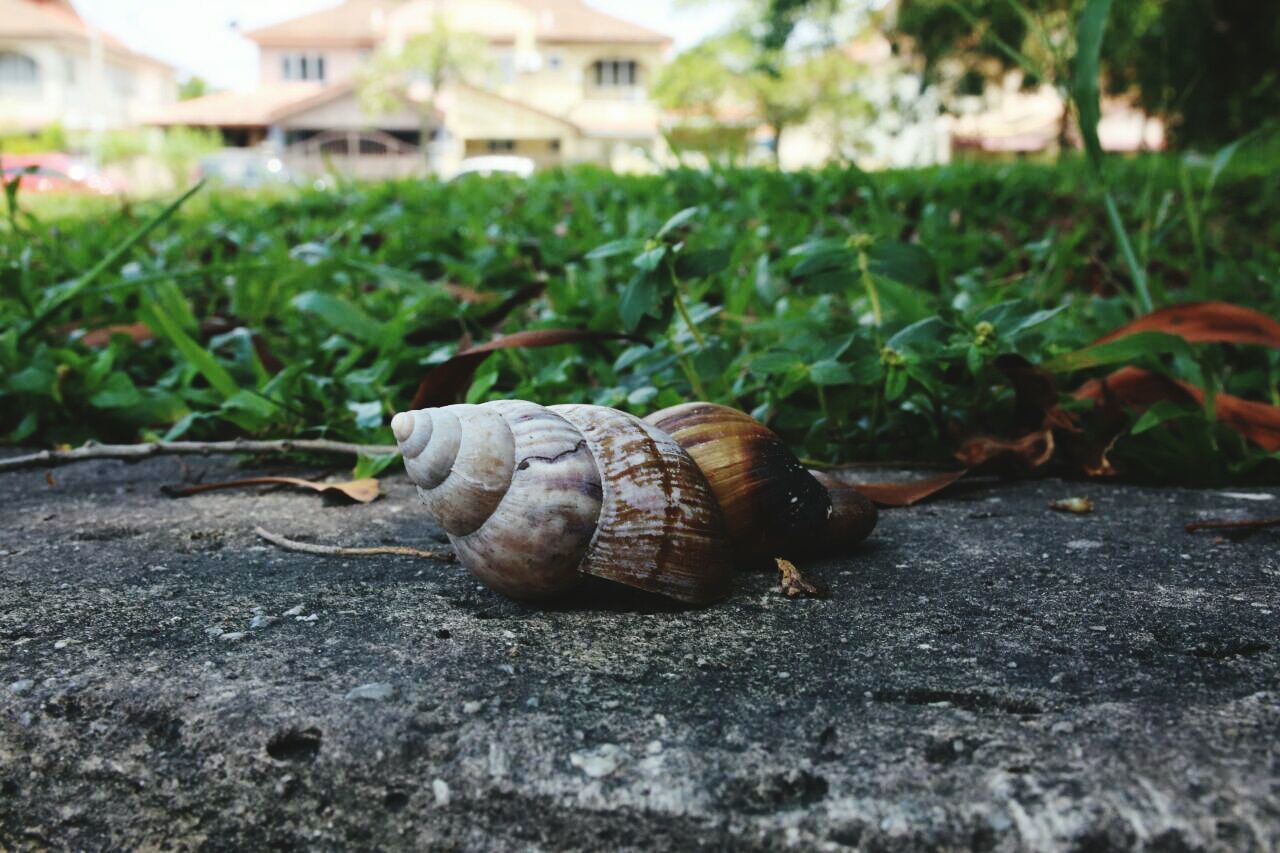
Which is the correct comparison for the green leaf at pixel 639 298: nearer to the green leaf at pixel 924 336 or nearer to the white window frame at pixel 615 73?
the green leaf at pixel 924 336

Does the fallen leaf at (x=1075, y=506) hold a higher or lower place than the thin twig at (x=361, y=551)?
higher

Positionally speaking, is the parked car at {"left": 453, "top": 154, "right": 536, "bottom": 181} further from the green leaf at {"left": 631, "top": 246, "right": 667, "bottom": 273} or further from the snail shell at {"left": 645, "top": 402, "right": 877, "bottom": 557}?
the snail shell at {"left": 645, "top": 402, "right": 877, "bottom": 557}

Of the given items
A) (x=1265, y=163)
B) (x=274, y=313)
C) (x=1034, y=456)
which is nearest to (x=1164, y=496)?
(x=1034, y=456)

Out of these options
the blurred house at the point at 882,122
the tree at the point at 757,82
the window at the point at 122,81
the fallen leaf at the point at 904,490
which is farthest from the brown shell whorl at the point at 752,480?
the window at the point at 122,81

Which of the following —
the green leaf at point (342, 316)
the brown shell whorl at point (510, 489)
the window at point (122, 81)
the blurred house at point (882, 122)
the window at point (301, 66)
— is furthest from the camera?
the window at point (122, 81)

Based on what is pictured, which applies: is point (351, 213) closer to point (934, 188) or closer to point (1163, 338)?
point (934, 188)

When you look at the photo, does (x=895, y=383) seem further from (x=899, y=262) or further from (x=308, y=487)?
(x=308, y=487)
